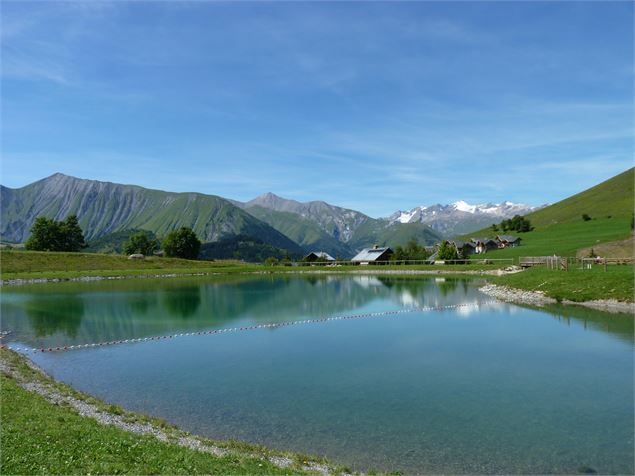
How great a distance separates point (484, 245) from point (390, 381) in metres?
179

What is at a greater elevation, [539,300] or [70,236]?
[70,236]

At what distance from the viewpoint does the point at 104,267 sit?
427ft

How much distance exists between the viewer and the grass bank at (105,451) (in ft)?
A: 38.3

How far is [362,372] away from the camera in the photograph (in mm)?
26250

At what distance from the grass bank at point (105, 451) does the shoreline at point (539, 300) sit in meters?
44.7

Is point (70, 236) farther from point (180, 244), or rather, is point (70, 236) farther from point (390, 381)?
point (390, 381)

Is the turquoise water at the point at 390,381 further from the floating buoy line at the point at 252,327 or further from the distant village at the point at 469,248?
the distant village at the point at 469,248

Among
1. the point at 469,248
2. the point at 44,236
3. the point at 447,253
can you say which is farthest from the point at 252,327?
the point at 469,248

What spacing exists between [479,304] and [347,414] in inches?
1708

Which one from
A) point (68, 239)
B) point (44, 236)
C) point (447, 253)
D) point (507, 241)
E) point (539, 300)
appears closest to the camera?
point (539, 300)

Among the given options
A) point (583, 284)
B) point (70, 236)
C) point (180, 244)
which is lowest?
point (583, 284)

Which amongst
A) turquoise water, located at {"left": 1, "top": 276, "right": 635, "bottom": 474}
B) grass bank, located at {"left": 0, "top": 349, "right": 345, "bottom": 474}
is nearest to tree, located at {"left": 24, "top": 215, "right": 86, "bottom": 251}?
turquoise water, located at {"left": 1, "top": 276, "right": 635, "bottom": 474}

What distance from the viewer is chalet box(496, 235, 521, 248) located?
7344 inches

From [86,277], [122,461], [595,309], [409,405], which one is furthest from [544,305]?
Answer: [86,277]
